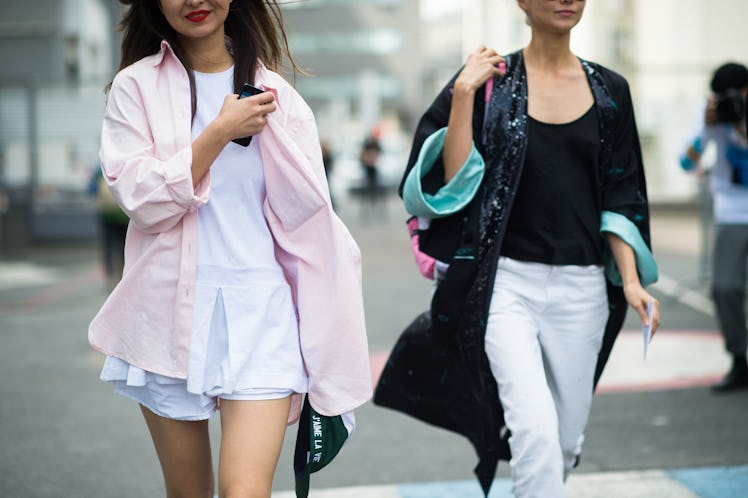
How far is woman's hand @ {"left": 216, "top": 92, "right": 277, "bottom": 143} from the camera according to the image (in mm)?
2725

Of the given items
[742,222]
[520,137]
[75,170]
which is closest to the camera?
[520,137]

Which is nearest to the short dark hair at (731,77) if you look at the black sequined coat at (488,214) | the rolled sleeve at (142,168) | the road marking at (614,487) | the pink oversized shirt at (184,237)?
the road marking at (614,487)

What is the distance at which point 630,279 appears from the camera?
11.6 feet

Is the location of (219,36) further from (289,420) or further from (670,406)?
(670,406)

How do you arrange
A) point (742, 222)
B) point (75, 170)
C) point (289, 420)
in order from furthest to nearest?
point (75, 170), point (742, 222), point (289, 420)

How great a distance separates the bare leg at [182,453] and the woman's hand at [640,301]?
1.41 metres

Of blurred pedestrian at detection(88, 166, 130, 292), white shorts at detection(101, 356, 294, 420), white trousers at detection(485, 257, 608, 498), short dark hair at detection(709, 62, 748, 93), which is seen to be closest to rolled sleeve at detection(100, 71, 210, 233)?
white shorts at detection(101, 356, 294, 420)

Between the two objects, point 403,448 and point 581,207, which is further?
point 403,448

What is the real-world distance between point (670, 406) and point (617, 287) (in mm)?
2740

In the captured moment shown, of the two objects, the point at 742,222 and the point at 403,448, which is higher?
the point at 742,222

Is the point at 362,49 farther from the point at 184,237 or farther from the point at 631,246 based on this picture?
the point at 184,237

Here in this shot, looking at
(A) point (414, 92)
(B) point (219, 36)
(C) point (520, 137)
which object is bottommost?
(A) point (414, 92)

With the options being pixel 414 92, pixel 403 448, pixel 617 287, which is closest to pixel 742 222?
pixel 403 448

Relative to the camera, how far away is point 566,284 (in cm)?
355
